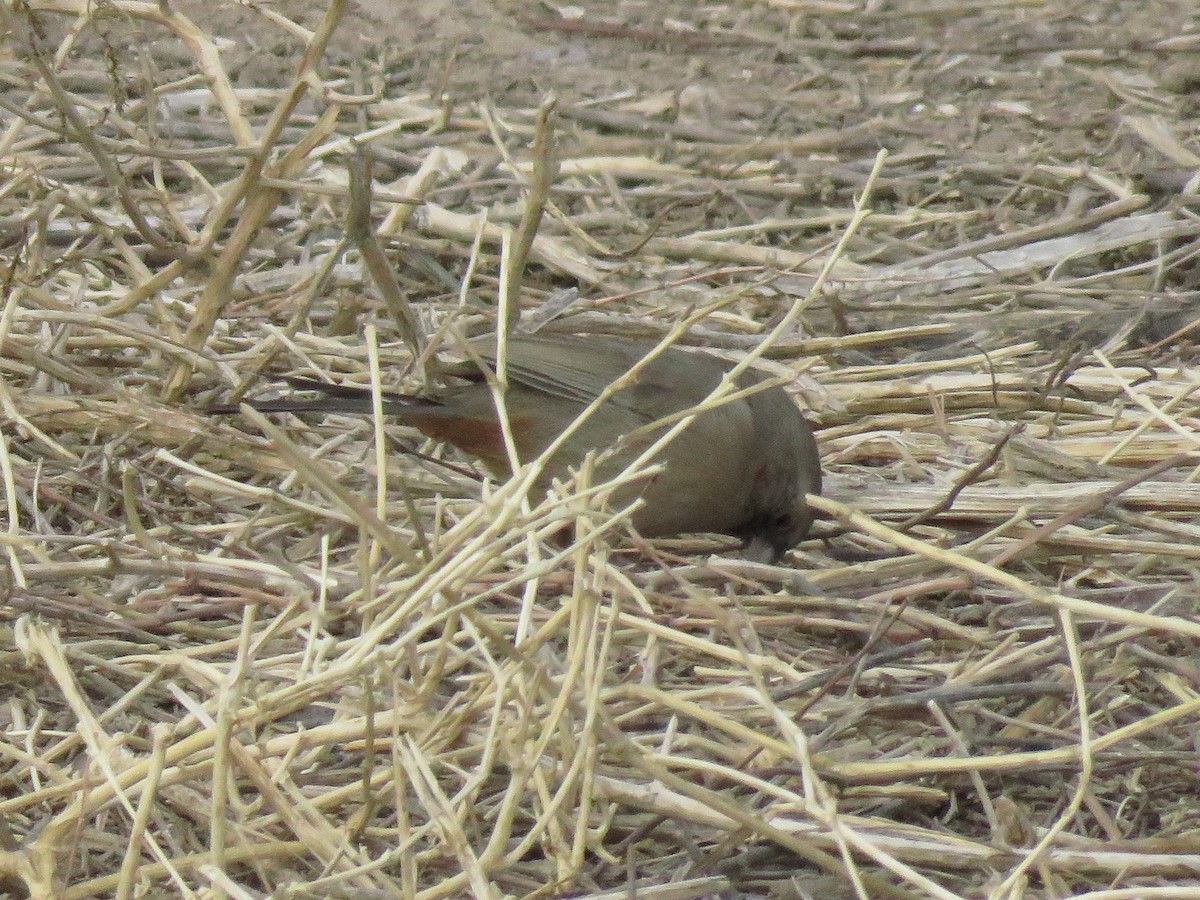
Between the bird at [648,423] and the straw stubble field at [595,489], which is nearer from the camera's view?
the straw stubble field at [595,489]

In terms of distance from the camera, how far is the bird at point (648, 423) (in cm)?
408

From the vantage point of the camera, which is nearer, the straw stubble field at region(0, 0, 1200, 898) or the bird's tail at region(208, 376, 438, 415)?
the straw stubble field at region(0, 0, 1200, 898)

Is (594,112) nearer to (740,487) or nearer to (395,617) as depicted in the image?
(740,487)

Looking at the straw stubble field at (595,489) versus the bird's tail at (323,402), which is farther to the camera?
the bird's tail at (323,402)

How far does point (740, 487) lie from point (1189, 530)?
106 cm

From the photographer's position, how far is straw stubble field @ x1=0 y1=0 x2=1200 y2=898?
8.32 feet

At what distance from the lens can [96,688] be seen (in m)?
3.01

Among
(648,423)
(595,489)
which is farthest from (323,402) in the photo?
(595,489)

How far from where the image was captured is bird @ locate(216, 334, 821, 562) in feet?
13.4

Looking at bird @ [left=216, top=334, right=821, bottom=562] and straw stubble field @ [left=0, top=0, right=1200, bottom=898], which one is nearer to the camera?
straw stubble field @ [left=0, top=0, right=1200, bottom=898]

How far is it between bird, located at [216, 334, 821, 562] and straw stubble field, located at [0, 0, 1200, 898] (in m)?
0.10

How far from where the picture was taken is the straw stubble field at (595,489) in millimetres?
2537

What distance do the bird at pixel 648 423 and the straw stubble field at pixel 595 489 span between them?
4.1 inches

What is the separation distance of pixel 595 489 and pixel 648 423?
6.11 feet
